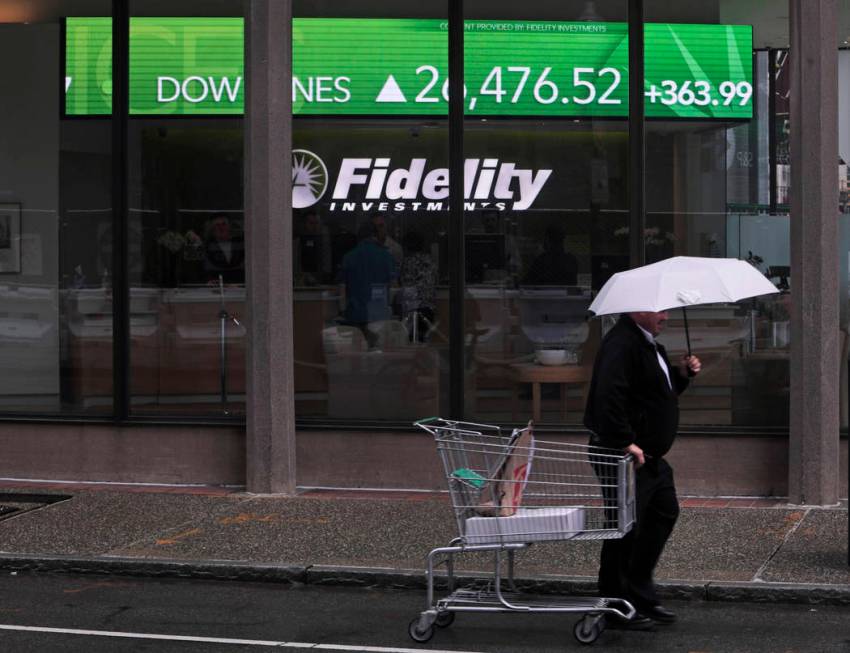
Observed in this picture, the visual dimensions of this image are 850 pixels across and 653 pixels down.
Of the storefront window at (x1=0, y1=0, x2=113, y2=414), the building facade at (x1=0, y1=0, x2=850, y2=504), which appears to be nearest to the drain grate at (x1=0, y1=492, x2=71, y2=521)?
the building facade at (x1=0, y1=0, x2=850, y2=504)

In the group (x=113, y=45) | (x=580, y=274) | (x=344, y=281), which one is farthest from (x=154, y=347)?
(x=580, y=274)

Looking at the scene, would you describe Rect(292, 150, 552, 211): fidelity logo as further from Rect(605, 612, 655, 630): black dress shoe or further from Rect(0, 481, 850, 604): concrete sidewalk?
Rect(605, 612, 655, 630): black dress shoe

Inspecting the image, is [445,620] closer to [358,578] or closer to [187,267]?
[358,578]

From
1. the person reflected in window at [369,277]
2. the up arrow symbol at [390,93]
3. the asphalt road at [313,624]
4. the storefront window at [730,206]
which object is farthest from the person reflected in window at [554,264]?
the asphalt road at [313,624]

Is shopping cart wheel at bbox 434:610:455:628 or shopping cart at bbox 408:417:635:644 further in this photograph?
shopping cart wheel at bbox 434:610:455:628

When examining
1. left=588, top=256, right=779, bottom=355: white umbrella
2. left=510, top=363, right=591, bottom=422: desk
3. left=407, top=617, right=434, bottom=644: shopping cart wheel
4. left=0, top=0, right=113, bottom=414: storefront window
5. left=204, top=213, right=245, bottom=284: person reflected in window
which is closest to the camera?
left=407, top=617, right=434, bottom=644: shopping cart wheel

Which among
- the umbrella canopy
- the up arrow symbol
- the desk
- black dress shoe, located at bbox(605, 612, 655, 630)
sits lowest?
black dress shoe, located at bbox(605, 612, 655, 630)

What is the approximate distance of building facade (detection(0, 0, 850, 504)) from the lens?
466 inches

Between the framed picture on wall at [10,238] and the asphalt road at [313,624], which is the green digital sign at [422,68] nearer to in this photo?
the framed picture on wall at [10,238]

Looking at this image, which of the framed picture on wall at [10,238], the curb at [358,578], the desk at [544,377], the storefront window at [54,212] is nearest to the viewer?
the curb at [358,578]

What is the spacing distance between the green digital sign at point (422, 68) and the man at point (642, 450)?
466cm

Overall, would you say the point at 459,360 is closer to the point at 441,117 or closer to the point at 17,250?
the point at 441,117

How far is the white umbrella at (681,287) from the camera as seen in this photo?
301 inches

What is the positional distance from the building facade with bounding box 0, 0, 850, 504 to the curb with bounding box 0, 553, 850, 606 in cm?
261
